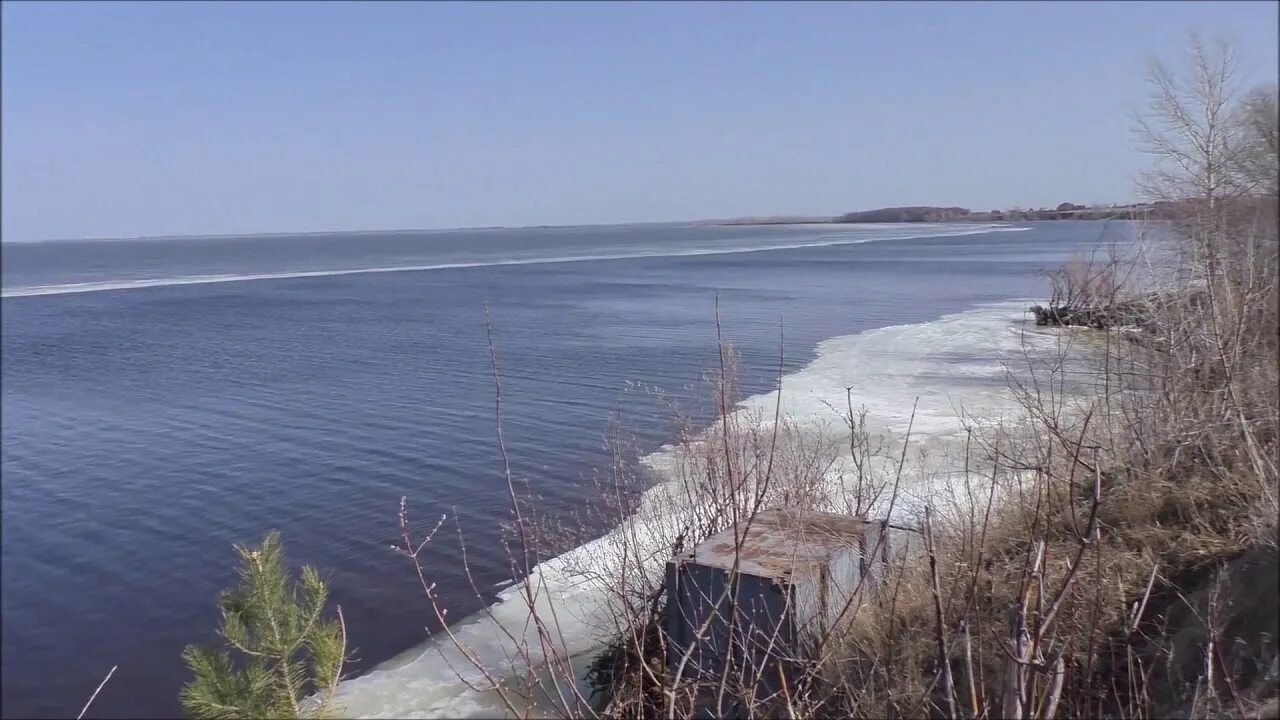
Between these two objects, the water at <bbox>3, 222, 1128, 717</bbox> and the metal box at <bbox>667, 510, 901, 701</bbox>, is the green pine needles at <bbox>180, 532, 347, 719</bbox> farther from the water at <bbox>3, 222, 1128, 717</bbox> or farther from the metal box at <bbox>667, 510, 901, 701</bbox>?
the water at <bbox>3, 222, 1128, 717</bbox>

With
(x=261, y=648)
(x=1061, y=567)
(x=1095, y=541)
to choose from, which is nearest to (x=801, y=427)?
(x=1061, y=567)

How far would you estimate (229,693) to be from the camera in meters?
5.90

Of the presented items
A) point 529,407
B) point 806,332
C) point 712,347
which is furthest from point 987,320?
point 529,407

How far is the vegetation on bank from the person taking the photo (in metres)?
4.00

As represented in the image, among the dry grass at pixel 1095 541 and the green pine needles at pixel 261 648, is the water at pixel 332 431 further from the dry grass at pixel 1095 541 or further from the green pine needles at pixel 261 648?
the dry grass at pixel 1095 541

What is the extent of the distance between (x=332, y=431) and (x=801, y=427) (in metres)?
9.33

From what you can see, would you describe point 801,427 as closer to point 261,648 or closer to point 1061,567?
point 1061,567

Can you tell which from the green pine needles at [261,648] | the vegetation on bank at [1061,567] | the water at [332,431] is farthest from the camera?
the water at [332,431]

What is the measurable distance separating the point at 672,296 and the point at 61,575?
36564 mm

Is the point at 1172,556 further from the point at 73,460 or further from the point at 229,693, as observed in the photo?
the point at 73,460

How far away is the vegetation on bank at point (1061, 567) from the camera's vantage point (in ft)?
13.1

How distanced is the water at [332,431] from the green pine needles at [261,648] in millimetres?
3252

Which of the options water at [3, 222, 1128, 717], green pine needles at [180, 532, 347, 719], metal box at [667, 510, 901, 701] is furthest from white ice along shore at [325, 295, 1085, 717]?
green pine needles at [180, 532, 347, 719]

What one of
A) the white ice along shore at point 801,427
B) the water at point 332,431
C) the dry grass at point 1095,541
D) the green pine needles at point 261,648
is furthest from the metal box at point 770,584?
the water at point 332,431
